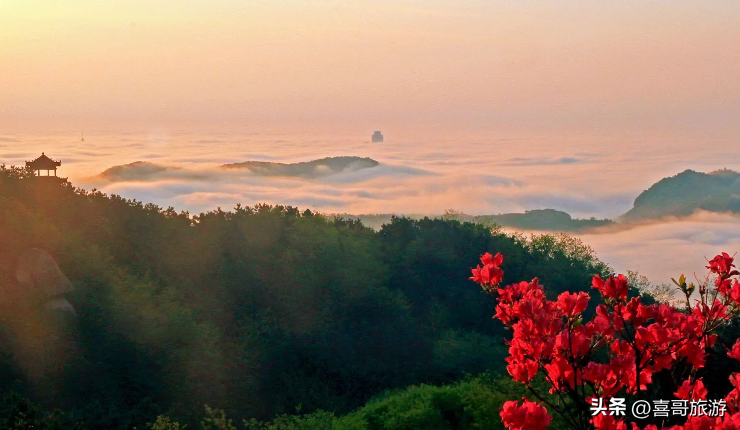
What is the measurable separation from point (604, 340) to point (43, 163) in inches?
1122

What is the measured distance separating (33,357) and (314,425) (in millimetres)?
8102

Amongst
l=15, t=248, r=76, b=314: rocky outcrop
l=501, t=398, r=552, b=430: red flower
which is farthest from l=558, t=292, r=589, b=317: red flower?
l=15, t=248, r=76, b=314: rocky outcrop

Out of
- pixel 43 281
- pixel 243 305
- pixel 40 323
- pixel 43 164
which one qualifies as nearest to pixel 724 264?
pixel 40 323

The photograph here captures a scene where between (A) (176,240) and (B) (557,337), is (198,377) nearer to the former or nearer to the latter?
(A) (176,240)

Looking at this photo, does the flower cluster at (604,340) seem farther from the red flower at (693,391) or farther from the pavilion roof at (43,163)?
the pavilion roof at (43,163)

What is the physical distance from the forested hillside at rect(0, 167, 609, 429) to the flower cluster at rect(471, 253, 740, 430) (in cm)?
1399

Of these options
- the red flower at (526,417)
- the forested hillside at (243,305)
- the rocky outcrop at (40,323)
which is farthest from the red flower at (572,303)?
the rocky outcrop at (40,323)

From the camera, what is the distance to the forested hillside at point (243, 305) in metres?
22.0

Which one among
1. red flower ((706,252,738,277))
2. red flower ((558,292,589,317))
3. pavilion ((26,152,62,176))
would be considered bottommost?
red flower ((558,292,589,317))

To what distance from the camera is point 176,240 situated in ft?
105

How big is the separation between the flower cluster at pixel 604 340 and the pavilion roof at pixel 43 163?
27.3 meters

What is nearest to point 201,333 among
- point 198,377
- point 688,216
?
point 198,377

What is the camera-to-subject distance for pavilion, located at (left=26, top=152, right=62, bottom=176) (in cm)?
3044

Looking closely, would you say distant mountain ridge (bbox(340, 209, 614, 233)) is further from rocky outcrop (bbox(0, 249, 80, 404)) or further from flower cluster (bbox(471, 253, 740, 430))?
flower cluster (bbox(471, 253, 740, 430))
